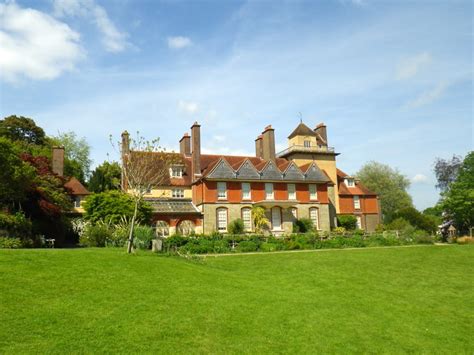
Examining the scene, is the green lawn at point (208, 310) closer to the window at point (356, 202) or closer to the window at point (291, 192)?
the window at point (291, 192)

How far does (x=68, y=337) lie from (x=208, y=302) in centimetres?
457

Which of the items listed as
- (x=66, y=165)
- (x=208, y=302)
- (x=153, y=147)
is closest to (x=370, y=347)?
(x=208, y=302)

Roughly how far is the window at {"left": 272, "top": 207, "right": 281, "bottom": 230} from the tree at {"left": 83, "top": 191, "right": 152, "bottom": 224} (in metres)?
13.5

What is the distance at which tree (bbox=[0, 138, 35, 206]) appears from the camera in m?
27.4

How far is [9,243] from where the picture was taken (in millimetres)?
25359

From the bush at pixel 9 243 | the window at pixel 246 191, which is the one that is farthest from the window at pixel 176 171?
the bush at pixel 9 243

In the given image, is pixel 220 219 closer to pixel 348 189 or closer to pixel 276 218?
pixel 276 218

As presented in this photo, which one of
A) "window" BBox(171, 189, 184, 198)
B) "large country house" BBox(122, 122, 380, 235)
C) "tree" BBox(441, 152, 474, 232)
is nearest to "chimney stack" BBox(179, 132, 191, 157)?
"large country house" BBox(122, 122, 380, 235)

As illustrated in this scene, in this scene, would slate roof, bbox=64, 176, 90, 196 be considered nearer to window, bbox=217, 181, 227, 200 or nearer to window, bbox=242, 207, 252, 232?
window, bbox=217, 181, 227, 200

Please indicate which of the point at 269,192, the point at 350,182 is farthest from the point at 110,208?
the point at 350,182

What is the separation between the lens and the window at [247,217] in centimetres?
4228

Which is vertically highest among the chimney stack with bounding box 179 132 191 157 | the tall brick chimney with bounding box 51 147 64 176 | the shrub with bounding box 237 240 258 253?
the chimney stack with bounding box 179 132 191 157

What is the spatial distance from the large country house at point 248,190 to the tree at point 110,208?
15.3ft

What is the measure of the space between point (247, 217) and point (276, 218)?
305 cm
